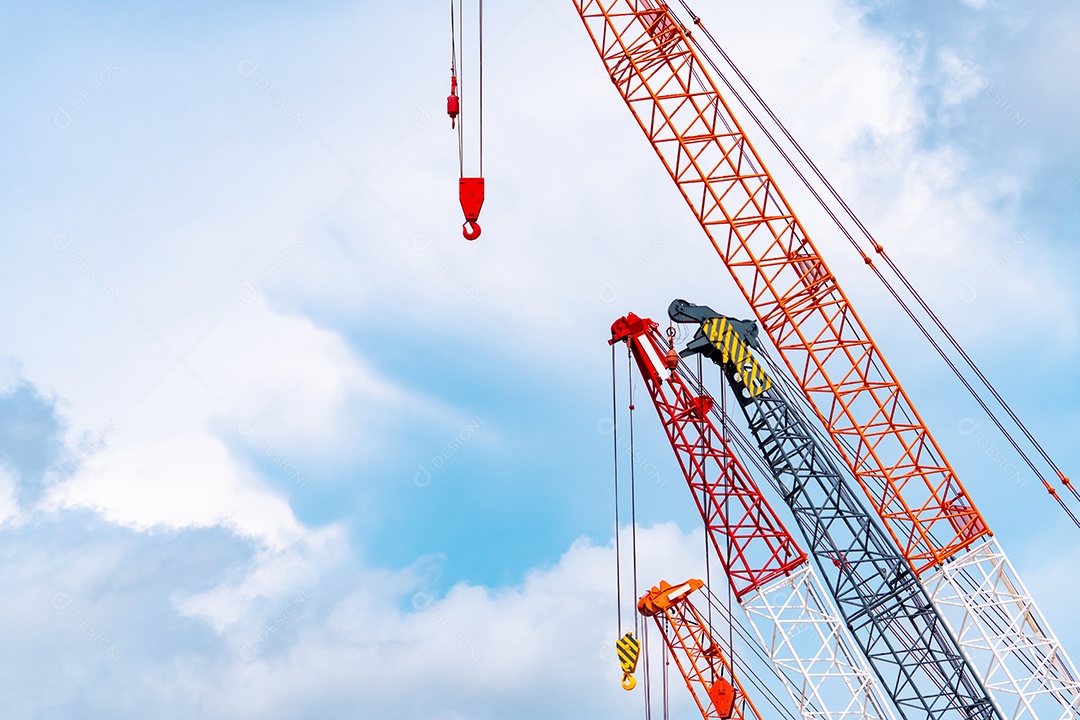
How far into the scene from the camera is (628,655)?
49.8 m

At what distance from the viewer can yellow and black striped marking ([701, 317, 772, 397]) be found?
48.8 m

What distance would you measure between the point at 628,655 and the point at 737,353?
42.4 ft

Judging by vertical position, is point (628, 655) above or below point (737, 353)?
below

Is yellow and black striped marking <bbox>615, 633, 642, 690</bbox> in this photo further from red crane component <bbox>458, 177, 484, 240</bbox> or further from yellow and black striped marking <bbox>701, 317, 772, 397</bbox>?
red crane component <bbox>458, 177, 484, 240</bbox>

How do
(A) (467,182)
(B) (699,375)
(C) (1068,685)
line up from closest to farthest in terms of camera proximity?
(A) (467,182), (C) (1068,685), (B) (699,375)

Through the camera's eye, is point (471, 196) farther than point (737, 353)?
No

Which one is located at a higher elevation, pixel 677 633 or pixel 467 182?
pixel 467 182

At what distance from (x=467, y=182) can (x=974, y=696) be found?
28055mm

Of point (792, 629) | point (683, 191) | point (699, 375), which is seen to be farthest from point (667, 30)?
point (792, 629)

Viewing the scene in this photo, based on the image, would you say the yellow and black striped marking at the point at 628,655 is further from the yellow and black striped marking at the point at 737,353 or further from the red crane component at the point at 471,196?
the red crane component at the point at 471,196

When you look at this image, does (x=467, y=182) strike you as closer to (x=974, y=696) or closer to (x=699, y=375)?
(x=699, y=375)

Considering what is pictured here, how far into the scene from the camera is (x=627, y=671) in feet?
163

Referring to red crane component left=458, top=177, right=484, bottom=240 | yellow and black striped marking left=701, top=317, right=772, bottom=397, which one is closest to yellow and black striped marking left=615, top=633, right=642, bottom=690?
yellow and black striped marking left=701, top=317, right=772, bottom=397

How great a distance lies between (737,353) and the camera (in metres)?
48.8
